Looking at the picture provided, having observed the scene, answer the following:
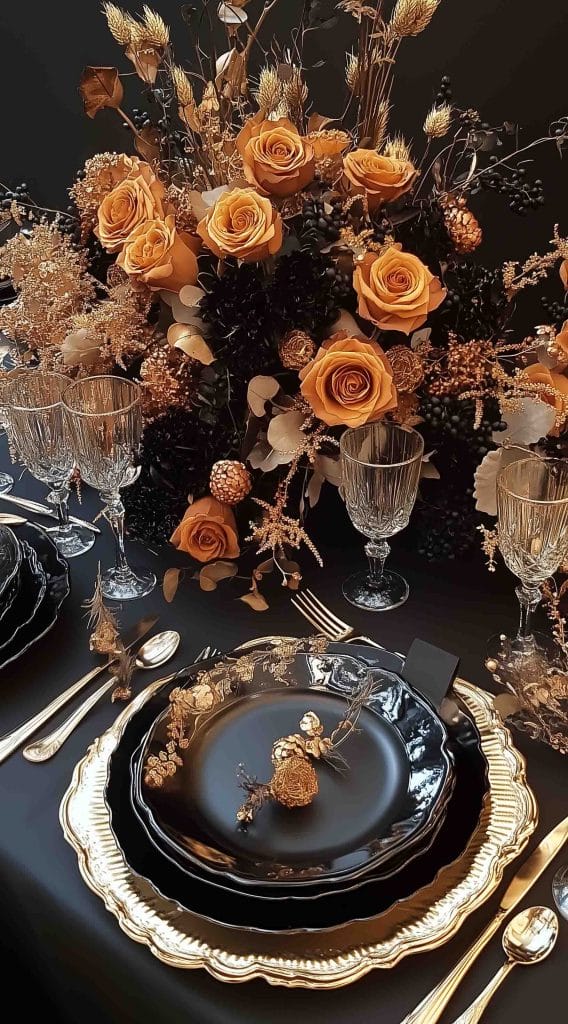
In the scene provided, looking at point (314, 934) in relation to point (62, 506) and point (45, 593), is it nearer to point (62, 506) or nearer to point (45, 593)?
point (45, 593)

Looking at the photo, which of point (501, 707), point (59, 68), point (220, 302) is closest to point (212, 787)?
point (501, 707)

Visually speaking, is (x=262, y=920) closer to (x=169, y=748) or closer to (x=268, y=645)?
(x=169, y=748)

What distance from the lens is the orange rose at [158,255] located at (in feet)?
3.14

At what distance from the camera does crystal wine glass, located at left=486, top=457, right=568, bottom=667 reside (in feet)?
2.68

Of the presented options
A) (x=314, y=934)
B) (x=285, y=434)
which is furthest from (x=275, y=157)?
(x=314, y=934)

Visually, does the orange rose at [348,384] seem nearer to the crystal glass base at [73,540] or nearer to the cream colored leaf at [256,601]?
the cream colored leaf at [256,601]

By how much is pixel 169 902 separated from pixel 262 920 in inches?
3.2

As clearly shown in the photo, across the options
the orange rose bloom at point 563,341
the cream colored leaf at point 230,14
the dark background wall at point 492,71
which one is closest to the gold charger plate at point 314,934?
the orange rose bloom at point 563,341

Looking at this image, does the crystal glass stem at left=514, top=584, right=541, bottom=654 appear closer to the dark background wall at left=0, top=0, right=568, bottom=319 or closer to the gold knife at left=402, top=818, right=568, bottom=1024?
the gold knife at left=402, top=818, right=568, bottom=1024

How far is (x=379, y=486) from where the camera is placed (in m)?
0.93

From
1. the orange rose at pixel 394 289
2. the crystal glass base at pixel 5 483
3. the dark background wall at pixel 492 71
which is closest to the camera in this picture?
the orange rose at pixel 394 289

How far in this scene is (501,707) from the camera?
82 centimetres

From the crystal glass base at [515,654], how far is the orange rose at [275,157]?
1.70 feet

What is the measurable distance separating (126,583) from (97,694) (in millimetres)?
194
